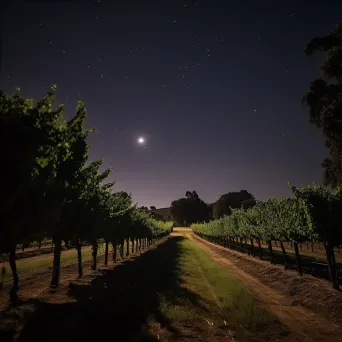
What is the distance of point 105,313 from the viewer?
548 inches

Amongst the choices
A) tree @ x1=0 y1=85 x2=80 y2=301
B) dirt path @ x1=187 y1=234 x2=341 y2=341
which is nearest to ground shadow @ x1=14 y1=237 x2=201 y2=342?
tree @ x1=0 y1=85 x2=80 y2=301

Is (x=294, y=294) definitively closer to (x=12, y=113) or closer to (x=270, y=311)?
(x=270, y=311)

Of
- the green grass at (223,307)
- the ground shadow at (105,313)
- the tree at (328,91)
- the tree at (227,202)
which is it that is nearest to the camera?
the ground shadow at (105,313)

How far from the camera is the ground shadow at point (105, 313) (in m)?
10.9

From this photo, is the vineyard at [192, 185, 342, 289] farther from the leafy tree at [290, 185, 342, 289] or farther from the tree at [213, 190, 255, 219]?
the tree at [213, 190, 255, 219]

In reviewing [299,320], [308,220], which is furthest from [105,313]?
[308,220]

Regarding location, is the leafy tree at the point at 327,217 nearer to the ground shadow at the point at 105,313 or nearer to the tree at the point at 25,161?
the ground shadow at the point at 105,313

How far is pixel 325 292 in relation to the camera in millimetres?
18594

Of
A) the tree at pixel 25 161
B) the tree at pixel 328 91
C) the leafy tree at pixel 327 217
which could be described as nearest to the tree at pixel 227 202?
the tree at pixel 328 91

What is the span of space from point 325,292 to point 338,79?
30.6 metres

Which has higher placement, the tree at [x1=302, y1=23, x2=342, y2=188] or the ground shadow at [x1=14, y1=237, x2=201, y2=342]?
the tree at [x1=302, y1=23, x2=342, y2=188]

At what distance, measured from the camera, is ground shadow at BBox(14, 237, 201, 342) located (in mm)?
10945

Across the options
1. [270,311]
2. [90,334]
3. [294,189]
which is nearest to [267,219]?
[294,189]

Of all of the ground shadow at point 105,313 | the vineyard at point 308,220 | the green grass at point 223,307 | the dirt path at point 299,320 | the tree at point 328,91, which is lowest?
the dirt path at point 299,320
